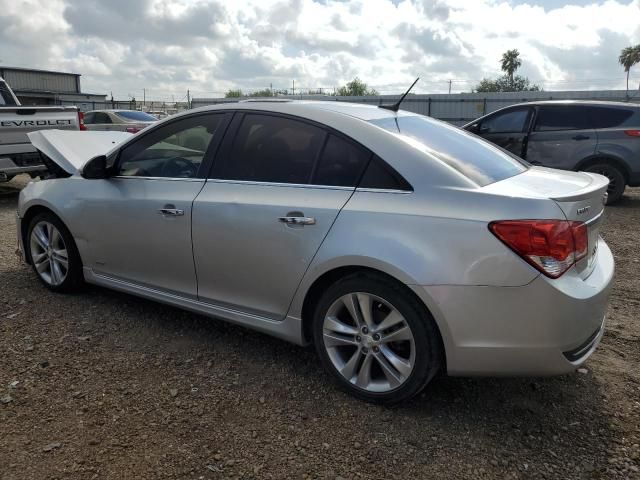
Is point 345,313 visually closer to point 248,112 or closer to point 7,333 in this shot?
point 248,112

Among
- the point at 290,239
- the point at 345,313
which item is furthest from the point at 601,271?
the point at 290,239

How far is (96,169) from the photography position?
3844mm

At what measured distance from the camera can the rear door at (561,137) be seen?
8.50 metres

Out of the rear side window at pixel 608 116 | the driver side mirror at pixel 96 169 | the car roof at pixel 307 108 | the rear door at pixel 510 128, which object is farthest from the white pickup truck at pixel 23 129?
the rear side window at pixel 608 116

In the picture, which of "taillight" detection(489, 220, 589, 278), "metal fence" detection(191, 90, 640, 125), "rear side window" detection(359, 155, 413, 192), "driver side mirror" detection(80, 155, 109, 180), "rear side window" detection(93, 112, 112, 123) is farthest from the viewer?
"metal fence" detection(191, 90, 640, 125)

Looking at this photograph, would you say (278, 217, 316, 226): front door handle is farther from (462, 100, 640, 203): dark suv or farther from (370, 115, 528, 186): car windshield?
(462, 100, 640, 203): dark suv

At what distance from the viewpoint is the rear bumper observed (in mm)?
2389

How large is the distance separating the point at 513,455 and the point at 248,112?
7.87 ft

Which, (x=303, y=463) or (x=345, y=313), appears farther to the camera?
(x=345, y=313)

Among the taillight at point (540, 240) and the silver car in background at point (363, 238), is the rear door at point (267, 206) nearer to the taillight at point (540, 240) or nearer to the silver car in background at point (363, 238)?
the silver car in background at point (363, 238)

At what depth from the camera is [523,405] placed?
2.87 metres

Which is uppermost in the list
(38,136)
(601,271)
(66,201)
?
(38,136)

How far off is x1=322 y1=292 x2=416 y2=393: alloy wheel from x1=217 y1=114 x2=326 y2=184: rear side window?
77 centimetres

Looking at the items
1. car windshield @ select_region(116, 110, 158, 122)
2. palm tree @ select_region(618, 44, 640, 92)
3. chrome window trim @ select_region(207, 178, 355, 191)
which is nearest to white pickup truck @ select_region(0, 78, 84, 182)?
chrome window trim @ select_region(207, 178, 355, 191)
